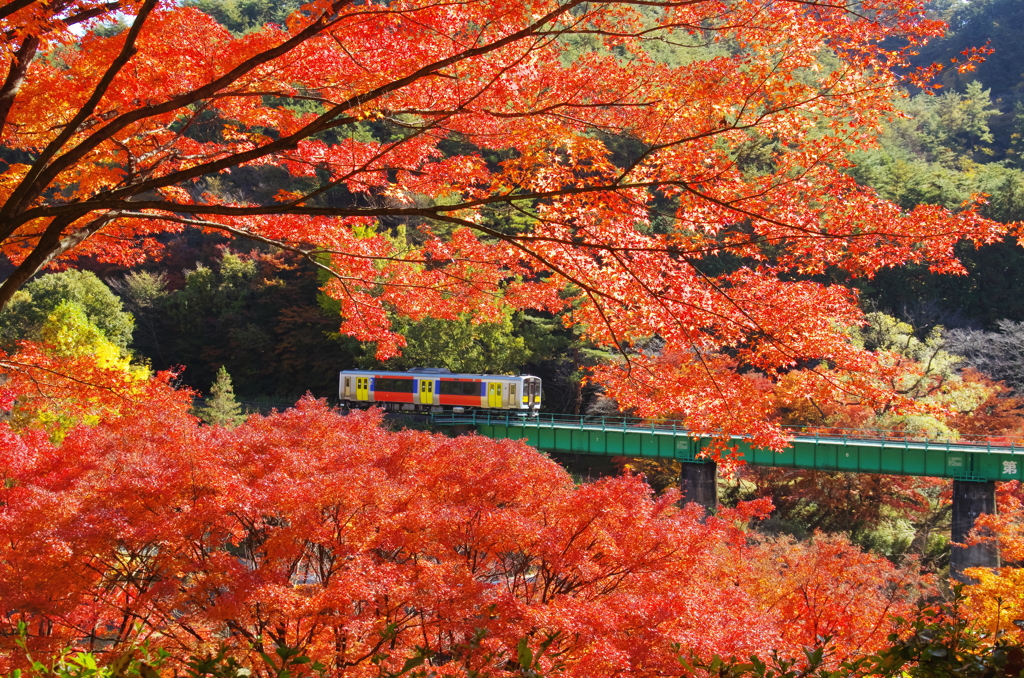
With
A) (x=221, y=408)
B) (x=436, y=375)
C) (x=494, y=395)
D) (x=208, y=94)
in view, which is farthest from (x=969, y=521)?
(x=221, y=408)

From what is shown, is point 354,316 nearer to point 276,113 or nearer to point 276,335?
point 276,113

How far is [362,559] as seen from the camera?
21.9 ft

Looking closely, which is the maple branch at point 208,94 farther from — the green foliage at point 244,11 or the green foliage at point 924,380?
the green foliage at point 244,11

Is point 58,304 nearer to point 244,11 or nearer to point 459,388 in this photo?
point 459,388

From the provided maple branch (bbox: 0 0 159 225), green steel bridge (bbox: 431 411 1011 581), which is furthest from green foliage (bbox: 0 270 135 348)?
maple branch (bbox: 0 0 159 225)

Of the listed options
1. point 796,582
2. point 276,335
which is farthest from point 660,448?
point 276,335

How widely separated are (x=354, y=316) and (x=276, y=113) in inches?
98.9

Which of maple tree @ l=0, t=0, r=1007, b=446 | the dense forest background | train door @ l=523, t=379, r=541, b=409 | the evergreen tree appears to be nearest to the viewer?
maple tree @ l=0, t=0, r=1007, b=446

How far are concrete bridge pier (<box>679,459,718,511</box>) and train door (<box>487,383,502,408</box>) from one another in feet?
23.8

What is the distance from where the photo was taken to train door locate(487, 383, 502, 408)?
25.9 metres

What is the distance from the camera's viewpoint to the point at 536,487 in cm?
887

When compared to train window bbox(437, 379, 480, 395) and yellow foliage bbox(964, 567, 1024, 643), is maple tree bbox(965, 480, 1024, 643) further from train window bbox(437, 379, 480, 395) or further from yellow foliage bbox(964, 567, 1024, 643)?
train window bbox(437, 379, 480, 395)

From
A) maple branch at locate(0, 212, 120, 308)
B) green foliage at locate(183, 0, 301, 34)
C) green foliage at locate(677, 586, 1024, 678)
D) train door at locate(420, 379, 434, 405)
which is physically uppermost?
green foliage at locate(183, 0, 301, 34)

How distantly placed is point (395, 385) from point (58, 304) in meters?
12.9
